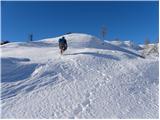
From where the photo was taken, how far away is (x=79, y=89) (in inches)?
533

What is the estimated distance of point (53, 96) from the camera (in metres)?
12.7

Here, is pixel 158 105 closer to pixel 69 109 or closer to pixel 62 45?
pixel 69 109

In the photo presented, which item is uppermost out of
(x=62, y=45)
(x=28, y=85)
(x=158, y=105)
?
(x=62, y=45)

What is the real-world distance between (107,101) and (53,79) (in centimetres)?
378

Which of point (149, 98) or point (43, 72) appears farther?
point (43, 72)

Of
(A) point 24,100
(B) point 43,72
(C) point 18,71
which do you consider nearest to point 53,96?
(A) point 24,100

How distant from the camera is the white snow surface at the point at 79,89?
1130cm

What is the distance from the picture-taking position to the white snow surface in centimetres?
1130

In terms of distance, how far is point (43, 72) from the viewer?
15961mm

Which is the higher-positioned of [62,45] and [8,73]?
[62,45]

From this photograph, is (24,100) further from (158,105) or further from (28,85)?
(158,105)

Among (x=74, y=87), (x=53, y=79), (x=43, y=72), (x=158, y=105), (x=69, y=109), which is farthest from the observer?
(x=43, y=72)

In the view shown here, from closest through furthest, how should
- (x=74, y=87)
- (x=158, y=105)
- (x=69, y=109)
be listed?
(x=69, y=109)
(x=158, y=105)
(x=74, y=87)

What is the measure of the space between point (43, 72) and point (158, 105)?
6690 mm
